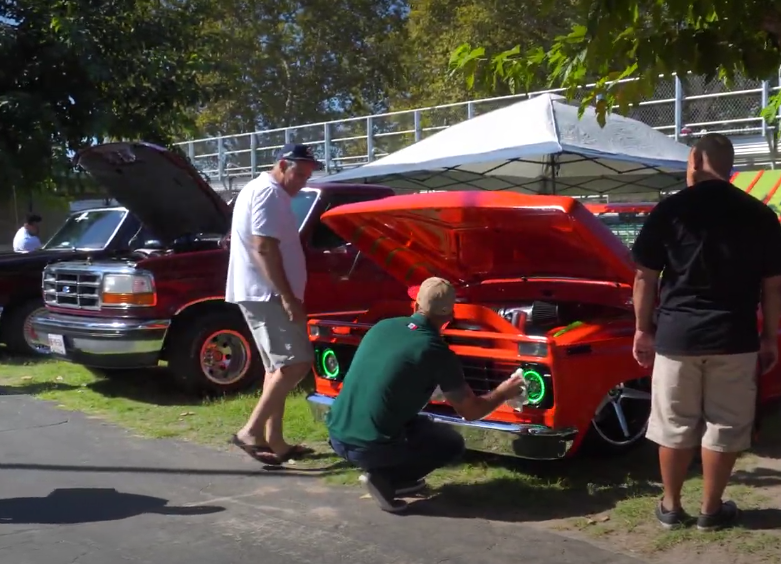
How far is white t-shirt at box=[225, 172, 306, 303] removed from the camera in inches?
243

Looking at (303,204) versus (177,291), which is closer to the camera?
(177,291)

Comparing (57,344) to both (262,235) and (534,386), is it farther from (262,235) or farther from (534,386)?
(534,386)

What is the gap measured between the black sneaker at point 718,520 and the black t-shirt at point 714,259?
0.83 metres

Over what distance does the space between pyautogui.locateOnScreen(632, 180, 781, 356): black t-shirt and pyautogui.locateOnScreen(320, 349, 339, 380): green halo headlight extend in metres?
2.42

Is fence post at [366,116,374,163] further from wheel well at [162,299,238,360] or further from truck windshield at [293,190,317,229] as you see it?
wheel well at [162,299,238,360]

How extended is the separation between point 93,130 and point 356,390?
9.59 metres

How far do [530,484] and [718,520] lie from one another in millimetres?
1209

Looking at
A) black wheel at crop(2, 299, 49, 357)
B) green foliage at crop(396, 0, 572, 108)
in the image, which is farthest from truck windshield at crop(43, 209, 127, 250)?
green foliage at crop(396, 0, 572, 108)

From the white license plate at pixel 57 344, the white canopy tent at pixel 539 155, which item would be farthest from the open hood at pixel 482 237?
the white canopy tent at pixel 539 155

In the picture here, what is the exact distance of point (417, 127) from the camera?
755 inches

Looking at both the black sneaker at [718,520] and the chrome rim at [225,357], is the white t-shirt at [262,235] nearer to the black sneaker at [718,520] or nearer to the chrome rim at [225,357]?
the chrome rim at [225,357]

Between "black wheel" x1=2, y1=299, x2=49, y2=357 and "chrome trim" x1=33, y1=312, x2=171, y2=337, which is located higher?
"chrome trim" x1=33, y1=312, x2=171, y2=337

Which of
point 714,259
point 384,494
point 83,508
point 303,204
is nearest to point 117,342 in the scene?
point 303,204

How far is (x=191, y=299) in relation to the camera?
8.41m
